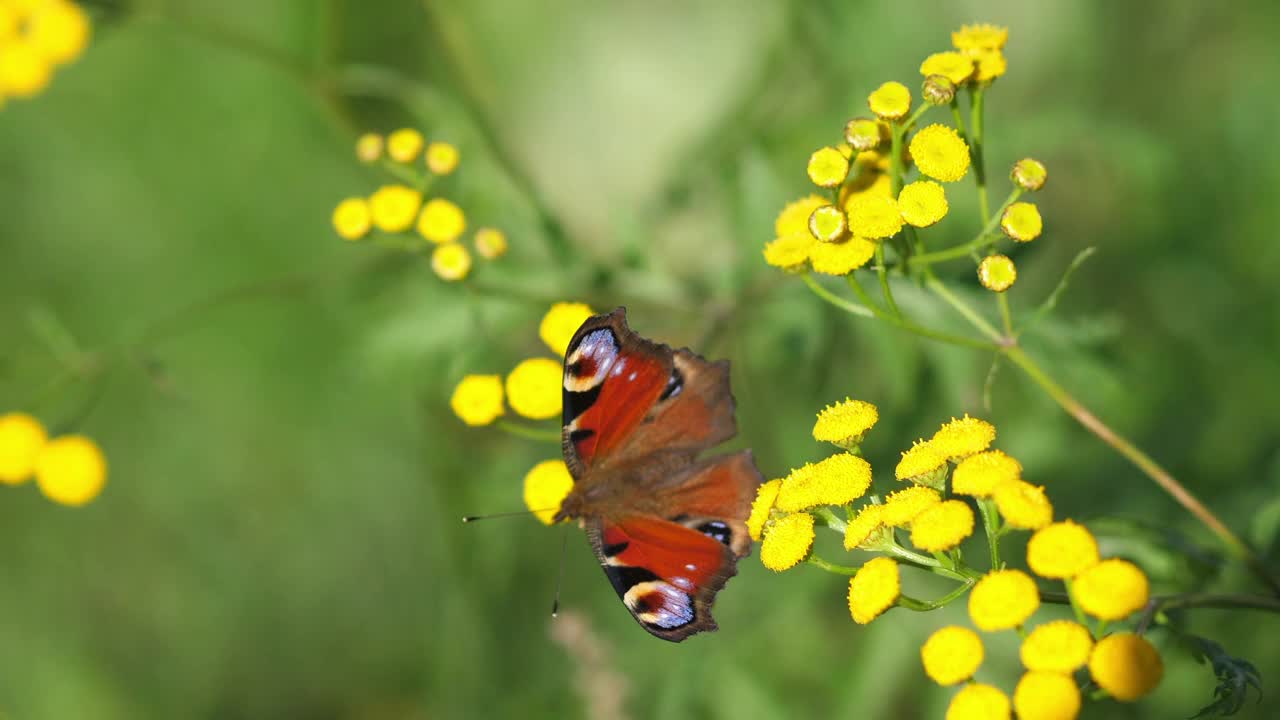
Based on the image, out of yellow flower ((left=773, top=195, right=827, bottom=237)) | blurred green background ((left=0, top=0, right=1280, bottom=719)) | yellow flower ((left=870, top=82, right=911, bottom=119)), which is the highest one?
yellow flower ((left=870, top=82, right=911, bottom=119))

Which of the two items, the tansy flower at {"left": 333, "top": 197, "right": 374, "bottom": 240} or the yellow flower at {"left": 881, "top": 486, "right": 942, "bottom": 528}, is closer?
the yellow flower at {"left": 881, "top": 486, "right": 942, "bottom": 528}

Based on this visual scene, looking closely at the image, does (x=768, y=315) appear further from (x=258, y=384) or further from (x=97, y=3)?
(x=258, y=384)

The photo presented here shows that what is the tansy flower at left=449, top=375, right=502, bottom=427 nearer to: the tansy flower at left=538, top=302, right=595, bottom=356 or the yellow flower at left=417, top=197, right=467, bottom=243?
the tansy flower at left=538, top=302, right=595, bottom=356

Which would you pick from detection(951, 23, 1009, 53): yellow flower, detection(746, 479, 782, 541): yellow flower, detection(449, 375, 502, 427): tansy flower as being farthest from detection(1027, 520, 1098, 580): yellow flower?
detection(449, 375, 502, 427): tansy flower

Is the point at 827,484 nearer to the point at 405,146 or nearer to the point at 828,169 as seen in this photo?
the point at 828,169

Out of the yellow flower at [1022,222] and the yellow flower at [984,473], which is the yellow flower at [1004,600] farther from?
the yellow flower at [1022,222]

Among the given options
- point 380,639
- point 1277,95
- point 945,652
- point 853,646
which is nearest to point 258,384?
point 380,639
